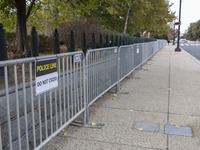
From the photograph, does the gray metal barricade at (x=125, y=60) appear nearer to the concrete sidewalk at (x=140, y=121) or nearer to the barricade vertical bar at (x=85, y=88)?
the concrete sidewalk at (x=140, y=121)

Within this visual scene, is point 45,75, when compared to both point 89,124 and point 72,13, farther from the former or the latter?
point 72,13

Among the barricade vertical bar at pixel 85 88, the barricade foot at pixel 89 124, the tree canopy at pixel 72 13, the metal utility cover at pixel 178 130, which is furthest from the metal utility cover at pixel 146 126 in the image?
the tree canopy at pixel 72 13

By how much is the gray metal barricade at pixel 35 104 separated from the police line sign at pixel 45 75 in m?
0.06

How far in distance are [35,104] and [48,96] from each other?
0.19m

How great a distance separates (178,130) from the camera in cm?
397

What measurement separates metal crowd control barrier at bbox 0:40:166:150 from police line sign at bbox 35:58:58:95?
0.19ft

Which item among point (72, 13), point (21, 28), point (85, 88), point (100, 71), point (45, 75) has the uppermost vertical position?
point (72, 13)

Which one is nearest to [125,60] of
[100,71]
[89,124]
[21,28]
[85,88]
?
[100,71]

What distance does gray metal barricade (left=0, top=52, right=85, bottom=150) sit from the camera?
2.50 meters

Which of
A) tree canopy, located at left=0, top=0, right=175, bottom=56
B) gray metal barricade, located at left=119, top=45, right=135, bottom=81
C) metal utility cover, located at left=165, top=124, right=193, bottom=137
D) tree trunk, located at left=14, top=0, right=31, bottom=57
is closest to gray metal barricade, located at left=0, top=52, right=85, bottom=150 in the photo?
metal utility cover, located at left=165, top=124, right=193, bottom=137

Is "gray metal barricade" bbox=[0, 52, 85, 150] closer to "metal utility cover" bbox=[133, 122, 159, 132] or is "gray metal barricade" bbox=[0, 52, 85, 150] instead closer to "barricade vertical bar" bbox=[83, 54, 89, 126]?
"barricade vertical bar" bbox=[83, 54, 89, 126]

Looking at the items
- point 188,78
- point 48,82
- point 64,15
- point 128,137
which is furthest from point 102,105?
point 64,15

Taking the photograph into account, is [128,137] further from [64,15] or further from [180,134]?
[64,15]

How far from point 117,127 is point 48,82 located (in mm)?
1740
